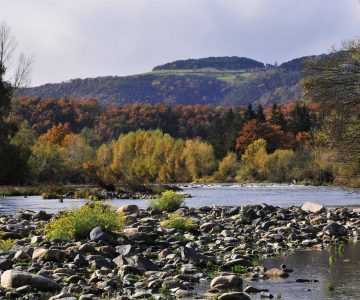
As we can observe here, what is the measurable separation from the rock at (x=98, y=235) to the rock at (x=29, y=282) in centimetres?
513

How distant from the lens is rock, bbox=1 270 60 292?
40.0 feet

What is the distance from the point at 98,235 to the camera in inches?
698

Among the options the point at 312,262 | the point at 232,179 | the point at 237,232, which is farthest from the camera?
the point at 232,179

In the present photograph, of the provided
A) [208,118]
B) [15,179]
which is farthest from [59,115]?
[15,179]

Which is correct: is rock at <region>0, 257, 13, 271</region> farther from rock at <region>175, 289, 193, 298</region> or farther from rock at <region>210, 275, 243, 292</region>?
rock at <region>210, 275, 243, 292</region>

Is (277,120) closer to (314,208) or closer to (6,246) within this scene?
(314,208)

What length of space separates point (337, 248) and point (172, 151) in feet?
315

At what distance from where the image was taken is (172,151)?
11425cm

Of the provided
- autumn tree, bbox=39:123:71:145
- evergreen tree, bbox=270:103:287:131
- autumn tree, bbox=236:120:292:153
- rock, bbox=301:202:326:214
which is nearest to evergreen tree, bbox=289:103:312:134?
evergreen tree, bbox=270:103:287:131

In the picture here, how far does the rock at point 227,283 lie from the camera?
1240 centimetres

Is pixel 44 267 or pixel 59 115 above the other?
pixel 59 115

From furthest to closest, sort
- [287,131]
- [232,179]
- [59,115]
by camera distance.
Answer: [59,115]
[287,131]
[232,179]

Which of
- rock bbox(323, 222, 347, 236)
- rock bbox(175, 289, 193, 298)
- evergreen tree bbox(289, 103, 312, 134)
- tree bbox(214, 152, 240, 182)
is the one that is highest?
evergreen tree bbox(289, 103, 312, 134)

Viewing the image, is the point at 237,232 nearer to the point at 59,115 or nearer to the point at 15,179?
the point at 15,179
